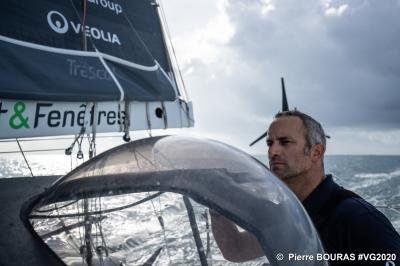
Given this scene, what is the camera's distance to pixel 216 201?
1.07 m

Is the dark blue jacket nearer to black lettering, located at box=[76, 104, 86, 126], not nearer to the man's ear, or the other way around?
the man's ear

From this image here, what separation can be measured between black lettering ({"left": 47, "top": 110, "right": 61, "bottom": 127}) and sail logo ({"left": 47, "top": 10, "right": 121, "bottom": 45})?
2.69ft

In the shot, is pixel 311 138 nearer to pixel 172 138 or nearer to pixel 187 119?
pixel 172 138

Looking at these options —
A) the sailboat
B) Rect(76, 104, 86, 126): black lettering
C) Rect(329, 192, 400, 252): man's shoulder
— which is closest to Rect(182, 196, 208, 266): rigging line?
the sailboat

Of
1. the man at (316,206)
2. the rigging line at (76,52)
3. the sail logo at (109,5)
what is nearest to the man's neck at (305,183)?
the man at (316,206)

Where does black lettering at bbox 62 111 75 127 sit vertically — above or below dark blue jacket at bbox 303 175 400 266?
above

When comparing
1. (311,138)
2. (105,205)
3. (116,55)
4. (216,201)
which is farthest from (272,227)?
(116,55)

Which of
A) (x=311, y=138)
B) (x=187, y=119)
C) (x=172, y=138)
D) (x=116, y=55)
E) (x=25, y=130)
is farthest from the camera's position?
(x=187, y=119)

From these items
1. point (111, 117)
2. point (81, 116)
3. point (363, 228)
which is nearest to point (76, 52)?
point (81, 116)

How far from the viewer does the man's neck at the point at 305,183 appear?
2342 mm

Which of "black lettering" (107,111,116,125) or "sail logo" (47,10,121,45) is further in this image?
"black lettering" (107,111,116,125)

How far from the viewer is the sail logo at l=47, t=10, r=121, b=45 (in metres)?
3.24

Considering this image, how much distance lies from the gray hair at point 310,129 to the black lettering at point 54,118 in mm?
1821

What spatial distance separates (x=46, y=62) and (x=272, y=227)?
250cm
